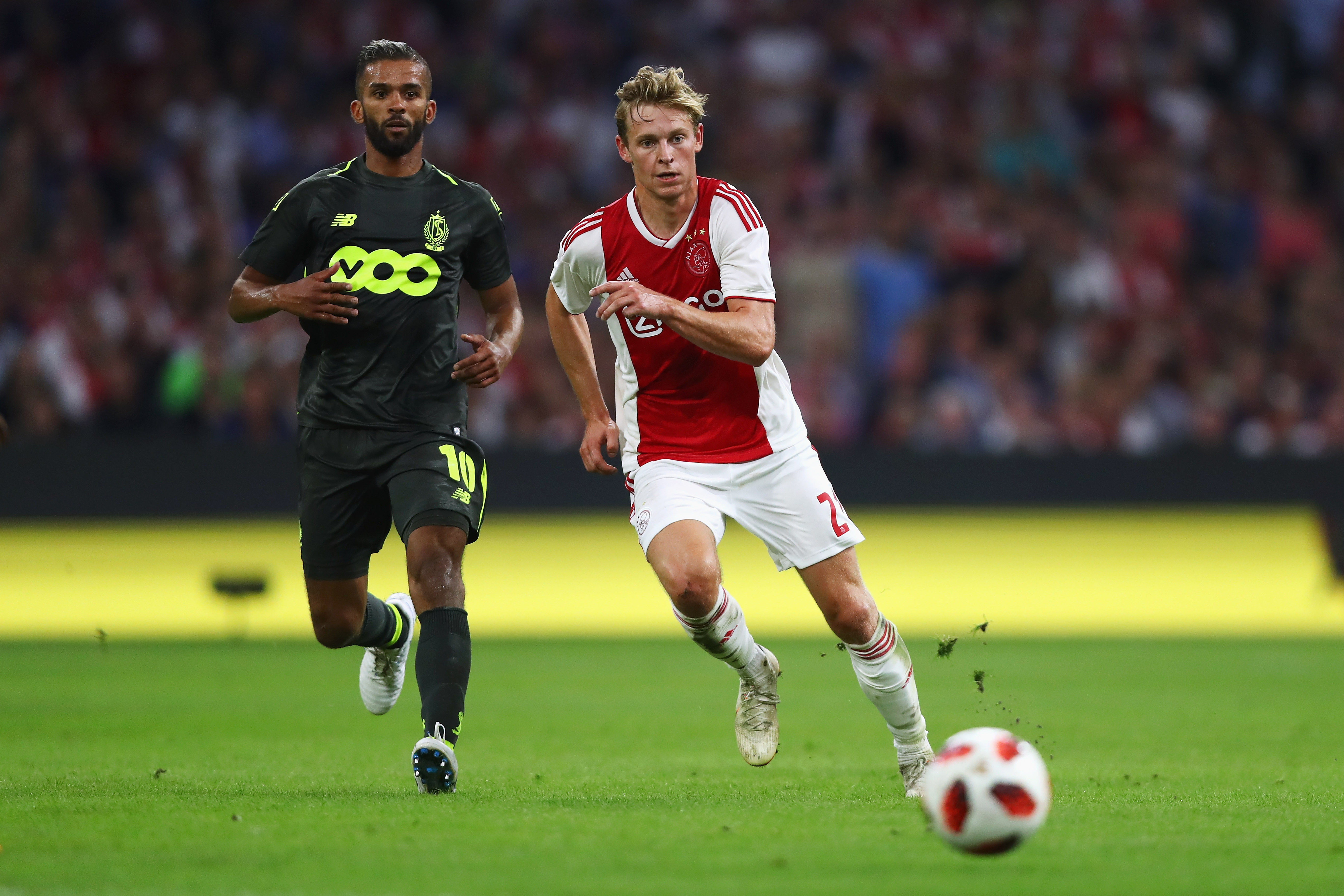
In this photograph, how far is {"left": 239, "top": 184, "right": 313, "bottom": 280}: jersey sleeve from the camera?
22.0 feet

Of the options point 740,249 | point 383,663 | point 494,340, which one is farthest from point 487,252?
point 383,663

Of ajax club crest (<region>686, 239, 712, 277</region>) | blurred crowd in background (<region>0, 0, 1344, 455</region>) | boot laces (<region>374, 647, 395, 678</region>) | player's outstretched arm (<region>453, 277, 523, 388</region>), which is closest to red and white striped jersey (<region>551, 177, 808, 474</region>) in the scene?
ajax club crest (<region>686, 239, 712, 277</region>)

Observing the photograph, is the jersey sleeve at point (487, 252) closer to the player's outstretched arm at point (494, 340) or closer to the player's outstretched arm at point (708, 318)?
the player's outstretched arm at point (494, 340)

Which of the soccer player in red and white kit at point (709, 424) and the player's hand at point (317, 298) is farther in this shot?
the player's hand at point (317, 298)

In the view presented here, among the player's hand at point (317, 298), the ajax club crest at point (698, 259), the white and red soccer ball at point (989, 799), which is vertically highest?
the ajax club crest at point (698, 259)

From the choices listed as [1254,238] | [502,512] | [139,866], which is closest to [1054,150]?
[1254,238]

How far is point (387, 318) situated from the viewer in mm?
6695

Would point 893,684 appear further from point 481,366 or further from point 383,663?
point 383,663

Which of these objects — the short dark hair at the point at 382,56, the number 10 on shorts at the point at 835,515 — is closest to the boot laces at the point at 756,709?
the number 10 on shorts at the point at 835,515

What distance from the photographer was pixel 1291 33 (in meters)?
18.8

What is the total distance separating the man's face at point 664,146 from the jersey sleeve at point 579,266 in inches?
13.4

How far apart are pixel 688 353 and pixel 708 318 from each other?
0.50 metres

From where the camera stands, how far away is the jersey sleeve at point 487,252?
6910mm

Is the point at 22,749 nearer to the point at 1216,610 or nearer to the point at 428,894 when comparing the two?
the point at 428,894
